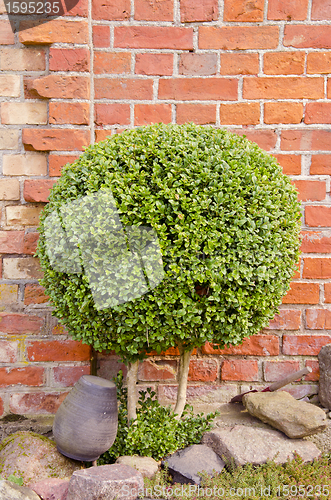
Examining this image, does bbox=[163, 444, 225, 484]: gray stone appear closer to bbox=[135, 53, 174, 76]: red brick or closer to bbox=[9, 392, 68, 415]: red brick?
bbox=[9, 392, 68, 415]: red brick

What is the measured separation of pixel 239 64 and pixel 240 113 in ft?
0.97

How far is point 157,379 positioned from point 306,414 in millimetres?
882

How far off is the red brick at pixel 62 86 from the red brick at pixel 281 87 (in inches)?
38.9

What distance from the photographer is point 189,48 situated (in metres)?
2.21

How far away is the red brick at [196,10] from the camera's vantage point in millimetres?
2191

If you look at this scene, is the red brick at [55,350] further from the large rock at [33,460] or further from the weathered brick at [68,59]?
the weathered brick at [68,59]

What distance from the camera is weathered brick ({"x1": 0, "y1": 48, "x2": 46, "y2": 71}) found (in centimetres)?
211

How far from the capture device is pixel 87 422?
154cm

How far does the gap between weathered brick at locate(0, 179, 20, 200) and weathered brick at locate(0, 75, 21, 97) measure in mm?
516

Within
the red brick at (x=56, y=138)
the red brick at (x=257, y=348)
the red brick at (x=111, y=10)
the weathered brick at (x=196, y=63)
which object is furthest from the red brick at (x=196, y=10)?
the red brick at (x=257, y=348)

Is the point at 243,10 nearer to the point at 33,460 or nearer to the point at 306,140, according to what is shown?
the point at 306,140

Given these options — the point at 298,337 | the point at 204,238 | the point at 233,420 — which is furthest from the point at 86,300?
the point at 298,337

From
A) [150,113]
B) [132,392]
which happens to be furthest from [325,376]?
[150,113]

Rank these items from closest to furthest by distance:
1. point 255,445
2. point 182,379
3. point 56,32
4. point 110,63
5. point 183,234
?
point 183,234, point 255,445, point 182,379, point 56,32, point 110,63
